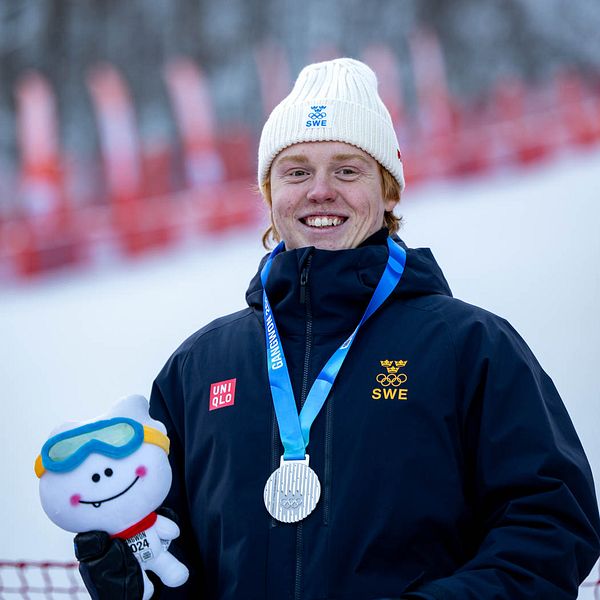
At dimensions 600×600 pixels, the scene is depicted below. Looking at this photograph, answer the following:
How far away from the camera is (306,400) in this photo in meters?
1.48

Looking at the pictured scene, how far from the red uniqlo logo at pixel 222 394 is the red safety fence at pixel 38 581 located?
1235 mm

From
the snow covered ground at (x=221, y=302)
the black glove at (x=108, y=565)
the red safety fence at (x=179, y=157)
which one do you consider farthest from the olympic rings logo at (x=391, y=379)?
the red safety fence at (x=179, y=157)

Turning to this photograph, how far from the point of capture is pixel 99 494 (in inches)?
54.6

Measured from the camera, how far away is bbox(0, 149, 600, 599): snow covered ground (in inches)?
100

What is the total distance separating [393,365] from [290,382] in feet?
0.54

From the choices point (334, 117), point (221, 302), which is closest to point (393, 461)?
point (334, 117)

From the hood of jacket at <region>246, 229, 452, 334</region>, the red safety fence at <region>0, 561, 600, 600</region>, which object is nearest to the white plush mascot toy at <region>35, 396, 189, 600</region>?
the hood of jacket at <region>246, 229, 452, 334</region>

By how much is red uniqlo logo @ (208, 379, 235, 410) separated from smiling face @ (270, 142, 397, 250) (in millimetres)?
262

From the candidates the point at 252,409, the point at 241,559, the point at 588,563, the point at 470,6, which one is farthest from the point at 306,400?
the point at 470,6

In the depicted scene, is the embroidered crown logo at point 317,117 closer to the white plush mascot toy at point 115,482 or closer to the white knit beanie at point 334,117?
the white knit beanie at point 334,117

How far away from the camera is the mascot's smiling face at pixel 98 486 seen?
1.39 meters

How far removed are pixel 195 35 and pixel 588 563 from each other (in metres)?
2.05

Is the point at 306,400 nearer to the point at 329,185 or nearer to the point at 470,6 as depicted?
the point at 329,185

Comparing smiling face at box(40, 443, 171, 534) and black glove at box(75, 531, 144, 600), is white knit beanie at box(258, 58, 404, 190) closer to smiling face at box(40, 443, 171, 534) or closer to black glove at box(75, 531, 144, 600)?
smiling face at box(40, 443, 171, 534)
